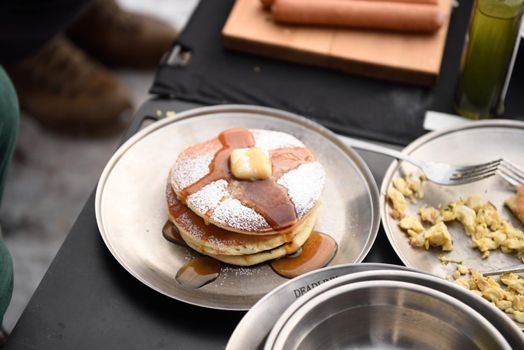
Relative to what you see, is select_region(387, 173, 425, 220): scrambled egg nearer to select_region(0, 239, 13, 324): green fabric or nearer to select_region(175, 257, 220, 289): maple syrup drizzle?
select_region(175, 257, 220, 289): maple syrup drizzle

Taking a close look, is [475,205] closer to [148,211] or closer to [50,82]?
[148,211]

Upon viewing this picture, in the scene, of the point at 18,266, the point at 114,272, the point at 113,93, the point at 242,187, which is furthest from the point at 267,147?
the point at 113,93

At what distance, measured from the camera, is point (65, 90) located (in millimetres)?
2451

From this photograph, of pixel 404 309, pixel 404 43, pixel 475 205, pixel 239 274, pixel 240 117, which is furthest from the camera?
pixel 404 43

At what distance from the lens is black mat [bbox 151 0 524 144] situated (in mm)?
1459

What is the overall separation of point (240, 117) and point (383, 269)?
1.79 ft

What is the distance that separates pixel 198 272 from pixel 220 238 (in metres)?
0.07

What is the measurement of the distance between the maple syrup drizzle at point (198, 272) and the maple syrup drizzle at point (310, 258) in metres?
0.10

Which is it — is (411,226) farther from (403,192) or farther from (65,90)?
Answer: (65,90)

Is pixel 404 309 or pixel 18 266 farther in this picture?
pixel 18 266

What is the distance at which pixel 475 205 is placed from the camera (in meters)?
1.21

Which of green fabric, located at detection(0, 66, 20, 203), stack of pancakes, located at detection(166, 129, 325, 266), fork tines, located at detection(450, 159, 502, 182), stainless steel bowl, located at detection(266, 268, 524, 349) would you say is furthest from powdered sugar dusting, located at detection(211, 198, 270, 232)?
green fabric, located at detection(0, 66, 20, 203)

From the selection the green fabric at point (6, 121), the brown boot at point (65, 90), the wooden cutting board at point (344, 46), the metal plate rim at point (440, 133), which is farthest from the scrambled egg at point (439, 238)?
the brown boot at point (65, 90)

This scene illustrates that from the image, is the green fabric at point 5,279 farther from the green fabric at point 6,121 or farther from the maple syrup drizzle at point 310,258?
the maple syrup drizzle at point 310,258
